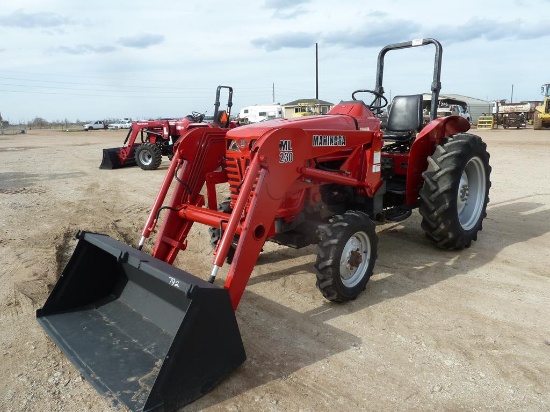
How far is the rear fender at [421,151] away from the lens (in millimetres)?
5148

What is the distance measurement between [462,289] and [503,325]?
71cm

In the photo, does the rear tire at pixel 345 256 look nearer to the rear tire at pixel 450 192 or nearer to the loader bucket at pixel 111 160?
the rear tire at pixel 450 192

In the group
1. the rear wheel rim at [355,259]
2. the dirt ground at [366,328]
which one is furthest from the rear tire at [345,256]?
the dirt ground at [366,328]

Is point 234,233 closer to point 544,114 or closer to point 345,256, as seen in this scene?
point 345,256

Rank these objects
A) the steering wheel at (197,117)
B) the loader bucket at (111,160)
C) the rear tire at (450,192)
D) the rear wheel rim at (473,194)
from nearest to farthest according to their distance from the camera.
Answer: the rear tire at (450,192)
the rear wheel rim at (473,194)
the loader bucket at (111,160)
the steering wheel at (197,117)

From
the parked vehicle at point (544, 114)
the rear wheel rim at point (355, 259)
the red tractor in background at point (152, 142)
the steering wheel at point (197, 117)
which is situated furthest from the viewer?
the parked vehicle at point (544, 114)

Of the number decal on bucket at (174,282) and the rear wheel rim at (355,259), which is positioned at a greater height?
the number decal on bucket at (174,282)

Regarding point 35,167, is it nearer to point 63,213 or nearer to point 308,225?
point 63,213

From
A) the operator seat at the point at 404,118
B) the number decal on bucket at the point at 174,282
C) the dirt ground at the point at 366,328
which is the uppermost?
the operator seat at the point at 404,118

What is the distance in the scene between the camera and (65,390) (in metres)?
2.78

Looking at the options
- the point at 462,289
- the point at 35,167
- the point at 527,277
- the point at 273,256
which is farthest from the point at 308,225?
the point at 35,167

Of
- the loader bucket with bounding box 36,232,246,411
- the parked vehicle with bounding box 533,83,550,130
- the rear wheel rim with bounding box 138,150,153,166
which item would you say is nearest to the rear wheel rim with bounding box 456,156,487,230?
the loader bucket with bounding box 36,232,246,411

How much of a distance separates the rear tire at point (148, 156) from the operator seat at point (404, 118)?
858cm

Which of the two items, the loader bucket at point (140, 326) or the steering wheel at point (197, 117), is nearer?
the loader bucket at point (140, 326)
